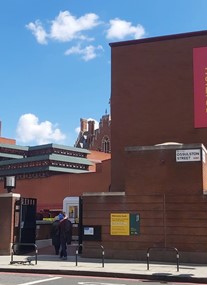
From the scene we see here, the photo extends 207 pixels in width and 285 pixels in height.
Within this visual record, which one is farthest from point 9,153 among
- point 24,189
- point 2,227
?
point 2,227

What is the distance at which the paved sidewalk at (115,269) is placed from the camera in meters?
13.1

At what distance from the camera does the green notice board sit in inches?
686

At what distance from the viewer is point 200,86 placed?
24.0 metres

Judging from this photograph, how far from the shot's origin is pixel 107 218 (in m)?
18.0

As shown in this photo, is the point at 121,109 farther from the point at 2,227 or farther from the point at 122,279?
the point at 122,279

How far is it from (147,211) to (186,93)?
9016mm

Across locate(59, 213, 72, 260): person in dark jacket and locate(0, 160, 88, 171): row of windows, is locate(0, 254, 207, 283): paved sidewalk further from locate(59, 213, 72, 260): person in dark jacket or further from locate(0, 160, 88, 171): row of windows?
locate(0, 160, 88, 171): row of windows

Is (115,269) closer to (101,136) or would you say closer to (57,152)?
(57,152)

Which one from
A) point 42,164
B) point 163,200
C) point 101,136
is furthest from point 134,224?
point 101,136

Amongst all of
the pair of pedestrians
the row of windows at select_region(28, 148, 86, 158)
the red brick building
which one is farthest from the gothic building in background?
the pair of pedestrians

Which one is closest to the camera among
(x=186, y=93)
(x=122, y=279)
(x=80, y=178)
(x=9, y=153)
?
(x=122, y=279)

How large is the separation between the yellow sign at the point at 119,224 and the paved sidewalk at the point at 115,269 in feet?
3.74

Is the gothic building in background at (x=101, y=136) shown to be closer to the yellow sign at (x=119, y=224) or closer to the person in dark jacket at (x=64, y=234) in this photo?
the yellow sign at (x=119, y=224)

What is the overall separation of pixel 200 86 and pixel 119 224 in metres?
9.90
